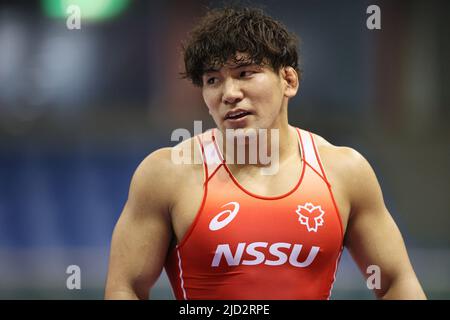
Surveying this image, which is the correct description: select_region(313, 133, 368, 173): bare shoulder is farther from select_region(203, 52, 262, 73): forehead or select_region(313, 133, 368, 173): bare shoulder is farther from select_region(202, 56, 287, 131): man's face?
select_region(203, 52, 262, 73): forehead

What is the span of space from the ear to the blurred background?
10.7ft

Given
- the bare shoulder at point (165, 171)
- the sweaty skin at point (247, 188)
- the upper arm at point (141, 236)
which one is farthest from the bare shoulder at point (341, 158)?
the upper arm at point (141, 236)

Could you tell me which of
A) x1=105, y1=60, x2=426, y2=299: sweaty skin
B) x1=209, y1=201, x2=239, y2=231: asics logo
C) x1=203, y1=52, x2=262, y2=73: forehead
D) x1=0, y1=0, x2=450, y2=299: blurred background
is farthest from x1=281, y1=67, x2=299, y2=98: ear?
x1=0, y1=0, x2=450, y2=299: blurred background

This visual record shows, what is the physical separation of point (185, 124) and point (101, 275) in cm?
163

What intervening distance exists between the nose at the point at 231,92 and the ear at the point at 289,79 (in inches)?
9.1

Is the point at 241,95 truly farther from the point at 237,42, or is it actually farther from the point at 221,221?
the point at 221,221

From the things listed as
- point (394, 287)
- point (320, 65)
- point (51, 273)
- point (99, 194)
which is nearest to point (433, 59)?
point (320, 65)

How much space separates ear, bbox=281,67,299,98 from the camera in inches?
93.0

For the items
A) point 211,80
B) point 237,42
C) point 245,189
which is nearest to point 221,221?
point 245,189

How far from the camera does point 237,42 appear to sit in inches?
87.9

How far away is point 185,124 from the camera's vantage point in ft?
19.2

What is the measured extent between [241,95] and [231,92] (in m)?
0.04

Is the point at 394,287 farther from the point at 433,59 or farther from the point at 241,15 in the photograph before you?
the point at 433,59

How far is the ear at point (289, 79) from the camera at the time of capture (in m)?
2.36
